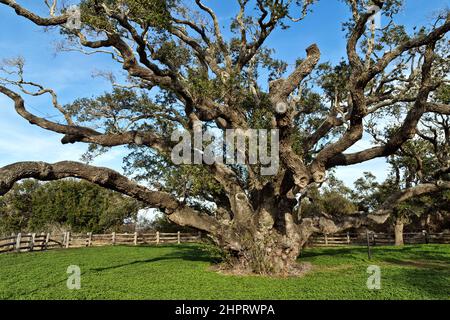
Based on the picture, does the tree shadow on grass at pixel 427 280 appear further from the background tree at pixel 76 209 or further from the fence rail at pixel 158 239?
the background tree at pixel 76 209

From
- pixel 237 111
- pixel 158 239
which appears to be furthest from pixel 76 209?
pixel 237 111

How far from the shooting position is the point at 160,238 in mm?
28531

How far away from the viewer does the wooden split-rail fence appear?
2020 cm

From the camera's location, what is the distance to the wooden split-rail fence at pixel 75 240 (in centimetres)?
2020

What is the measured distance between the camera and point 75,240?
25312mm

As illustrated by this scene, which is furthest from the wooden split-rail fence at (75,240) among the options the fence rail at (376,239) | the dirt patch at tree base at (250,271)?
the dirt patch at tree base at (250,271)

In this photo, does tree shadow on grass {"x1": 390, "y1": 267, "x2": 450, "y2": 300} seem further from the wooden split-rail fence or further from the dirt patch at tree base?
the wooden split-rail fence

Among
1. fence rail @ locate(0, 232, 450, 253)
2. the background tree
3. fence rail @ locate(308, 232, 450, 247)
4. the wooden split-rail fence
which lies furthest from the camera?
the background tree

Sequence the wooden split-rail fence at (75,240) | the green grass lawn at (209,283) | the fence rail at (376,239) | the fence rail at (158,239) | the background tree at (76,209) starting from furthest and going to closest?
the background tree at (76,209), the fence rail at (376,239), the fence rail at (158,239), the wooden split-rail fence at (75,240), the green grass lawn at (209,283)

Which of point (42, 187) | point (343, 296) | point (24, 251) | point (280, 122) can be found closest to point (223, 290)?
point (343, 296)

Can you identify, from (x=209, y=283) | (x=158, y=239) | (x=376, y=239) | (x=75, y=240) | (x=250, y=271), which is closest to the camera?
(x=209, y=283)

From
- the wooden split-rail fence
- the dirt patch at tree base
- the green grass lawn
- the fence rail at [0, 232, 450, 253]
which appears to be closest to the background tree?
the wooden split-rail fence

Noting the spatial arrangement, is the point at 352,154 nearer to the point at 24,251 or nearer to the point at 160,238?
the point at 24,251

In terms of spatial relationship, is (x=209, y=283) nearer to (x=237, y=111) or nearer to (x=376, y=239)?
(x=237, y=111)
